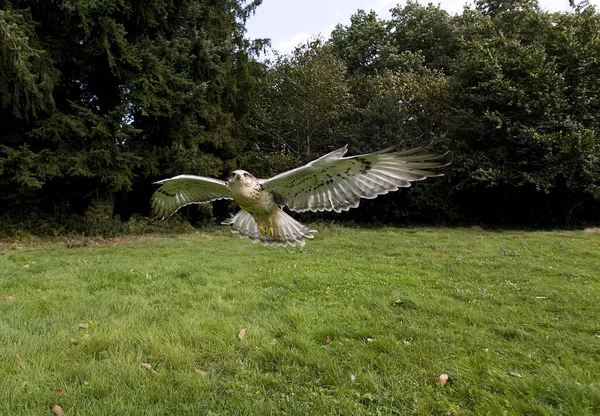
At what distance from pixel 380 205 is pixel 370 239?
5.28m

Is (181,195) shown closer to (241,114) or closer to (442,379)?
(442,379)

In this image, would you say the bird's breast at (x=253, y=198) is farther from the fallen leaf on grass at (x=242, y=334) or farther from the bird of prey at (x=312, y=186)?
the fallen leaf on grass at (x=242, y=334)

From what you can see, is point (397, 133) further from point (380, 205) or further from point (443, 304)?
point (443, 304)

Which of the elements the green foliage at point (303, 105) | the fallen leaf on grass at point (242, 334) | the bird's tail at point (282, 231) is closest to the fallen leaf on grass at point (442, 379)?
the bird's tail at point (282, 231)

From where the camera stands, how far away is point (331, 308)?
4.54m

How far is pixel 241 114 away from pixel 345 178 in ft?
34.1

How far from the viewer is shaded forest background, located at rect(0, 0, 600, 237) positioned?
973 cm

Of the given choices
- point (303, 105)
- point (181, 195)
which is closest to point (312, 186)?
point (181, 195)

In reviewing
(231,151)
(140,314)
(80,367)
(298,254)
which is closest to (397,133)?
(231,151)

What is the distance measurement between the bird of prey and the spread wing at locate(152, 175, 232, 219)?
0.02 metres

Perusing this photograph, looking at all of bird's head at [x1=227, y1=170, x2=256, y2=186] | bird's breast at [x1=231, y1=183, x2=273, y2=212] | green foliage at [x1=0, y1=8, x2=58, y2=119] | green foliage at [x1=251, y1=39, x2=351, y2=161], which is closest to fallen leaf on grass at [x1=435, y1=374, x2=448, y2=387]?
bird's breast at [x1=231, y1=183, x2=273, y2=212]

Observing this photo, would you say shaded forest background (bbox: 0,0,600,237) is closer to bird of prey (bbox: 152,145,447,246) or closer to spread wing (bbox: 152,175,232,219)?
spread wing (bbox: 152,175,232,219)

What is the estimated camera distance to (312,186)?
2.83m

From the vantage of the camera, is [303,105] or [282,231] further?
[303,105]
